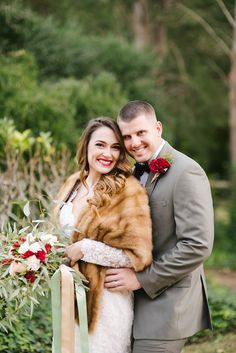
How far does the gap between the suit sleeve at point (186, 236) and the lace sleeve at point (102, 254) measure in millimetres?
144

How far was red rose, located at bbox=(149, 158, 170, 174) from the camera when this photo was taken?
3271mm

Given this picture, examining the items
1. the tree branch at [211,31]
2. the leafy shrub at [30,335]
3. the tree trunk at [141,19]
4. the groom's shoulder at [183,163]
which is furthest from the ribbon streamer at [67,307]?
the tree trunk at [141,19]

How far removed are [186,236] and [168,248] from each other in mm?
211

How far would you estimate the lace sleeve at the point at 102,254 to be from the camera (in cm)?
318

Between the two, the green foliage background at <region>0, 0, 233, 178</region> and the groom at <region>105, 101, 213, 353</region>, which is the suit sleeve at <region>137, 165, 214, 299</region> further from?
the green foliage background at <region>0, 0, 233, 178</region>

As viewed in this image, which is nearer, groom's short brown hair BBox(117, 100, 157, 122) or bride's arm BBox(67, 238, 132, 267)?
bride's arm BBox(67, 238, 132, 267)

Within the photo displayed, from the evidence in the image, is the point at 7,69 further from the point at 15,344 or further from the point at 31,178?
the point at 15,344

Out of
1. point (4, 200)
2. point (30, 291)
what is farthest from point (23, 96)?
point (30, 291)

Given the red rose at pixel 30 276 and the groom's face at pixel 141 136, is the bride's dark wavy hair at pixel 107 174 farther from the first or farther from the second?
the red rose at pixel 30 276

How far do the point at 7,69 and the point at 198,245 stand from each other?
6.28 meters

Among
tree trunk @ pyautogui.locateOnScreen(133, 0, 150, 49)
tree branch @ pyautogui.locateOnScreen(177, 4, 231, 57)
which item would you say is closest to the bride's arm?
tree branch @ pyautogui.locateOnScreen(177, 4, 231, 57)

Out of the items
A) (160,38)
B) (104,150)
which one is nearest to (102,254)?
(104,150)

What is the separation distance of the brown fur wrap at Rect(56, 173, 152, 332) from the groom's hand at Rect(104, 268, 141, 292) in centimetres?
6

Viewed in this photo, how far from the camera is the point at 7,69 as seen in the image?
28.3ft
